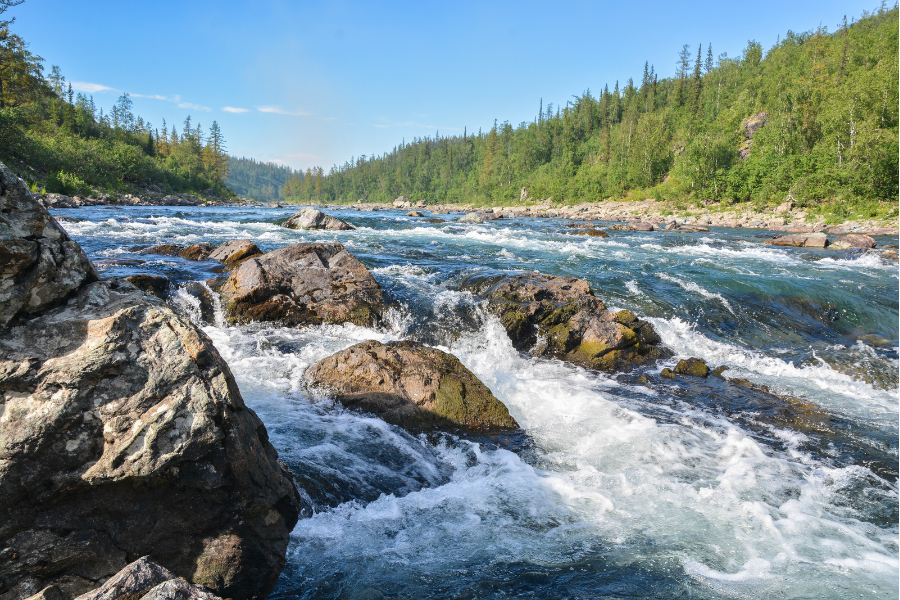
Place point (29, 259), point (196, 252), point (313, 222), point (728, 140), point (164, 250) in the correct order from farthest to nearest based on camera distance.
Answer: point (728, 140) < point (313, 222) < point (164, 250) < point (196, 252) < point (29, 259)

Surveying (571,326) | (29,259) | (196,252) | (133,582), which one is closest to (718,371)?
(571,326)

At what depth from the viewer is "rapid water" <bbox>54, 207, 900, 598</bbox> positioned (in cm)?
394

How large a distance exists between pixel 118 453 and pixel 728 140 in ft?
213

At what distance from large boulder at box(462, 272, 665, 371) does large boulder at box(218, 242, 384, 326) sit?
291cm

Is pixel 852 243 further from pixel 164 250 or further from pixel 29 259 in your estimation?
pixel 29 259

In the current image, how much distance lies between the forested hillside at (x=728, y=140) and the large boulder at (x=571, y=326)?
1370 inches

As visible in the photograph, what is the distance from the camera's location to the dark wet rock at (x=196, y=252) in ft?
43.7

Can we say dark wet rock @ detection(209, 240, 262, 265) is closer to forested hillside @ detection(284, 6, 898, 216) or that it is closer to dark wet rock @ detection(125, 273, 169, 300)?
dark wet rock @ detection(125, 273, 169, 300)

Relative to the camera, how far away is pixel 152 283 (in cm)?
970

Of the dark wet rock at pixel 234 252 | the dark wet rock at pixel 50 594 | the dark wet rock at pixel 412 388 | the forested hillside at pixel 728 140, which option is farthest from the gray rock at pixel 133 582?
the forested hillside at pixel 728 140

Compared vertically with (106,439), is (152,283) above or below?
above

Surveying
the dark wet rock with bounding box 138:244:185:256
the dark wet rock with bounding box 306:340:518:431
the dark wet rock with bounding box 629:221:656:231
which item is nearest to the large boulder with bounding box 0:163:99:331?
the dark wet rock with bounding box 306:340:518:431

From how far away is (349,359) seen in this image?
7152 mm

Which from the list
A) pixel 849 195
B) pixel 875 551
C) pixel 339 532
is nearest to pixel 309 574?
pixel 339 532
